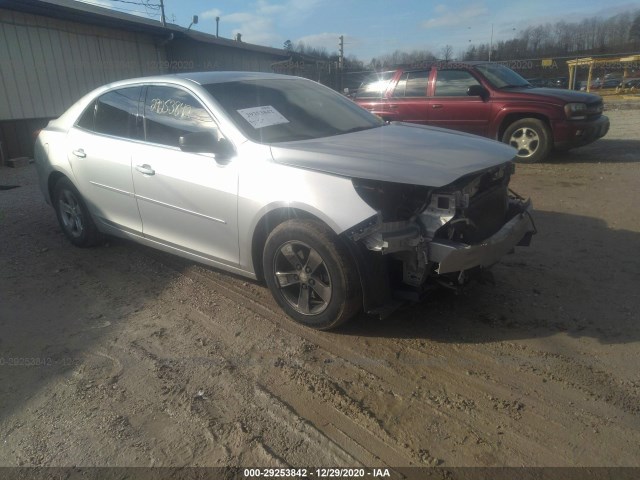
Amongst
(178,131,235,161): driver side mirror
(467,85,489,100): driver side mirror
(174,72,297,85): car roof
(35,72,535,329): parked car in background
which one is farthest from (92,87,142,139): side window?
(467,85,489,100): driver side mirror

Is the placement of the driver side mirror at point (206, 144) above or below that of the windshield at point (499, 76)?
below

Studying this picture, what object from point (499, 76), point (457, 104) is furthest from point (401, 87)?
point (499, 76)

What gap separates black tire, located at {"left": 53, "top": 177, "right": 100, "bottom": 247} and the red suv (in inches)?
249

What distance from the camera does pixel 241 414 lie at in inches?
97.4

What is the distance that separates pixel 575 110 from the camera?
796 cm

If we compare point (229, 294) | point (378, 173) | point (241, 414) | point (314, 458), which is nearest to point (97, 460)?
point (241, 414)

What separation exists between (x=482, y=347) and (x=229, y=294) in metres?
2.01

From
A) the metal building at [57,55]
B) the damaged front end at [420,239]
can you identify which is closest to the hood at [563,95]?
the damaged front end at [420,239]

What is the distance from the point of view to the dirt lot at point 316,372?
224 cm

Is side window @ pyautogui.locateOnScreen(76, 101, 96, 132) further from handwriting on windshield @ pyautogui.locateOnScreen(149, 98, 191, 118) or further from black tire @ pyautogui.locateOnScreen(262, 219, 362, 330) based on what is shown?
black tire @ pyautogui.locateOnScreen(262, 219, 362, 330)

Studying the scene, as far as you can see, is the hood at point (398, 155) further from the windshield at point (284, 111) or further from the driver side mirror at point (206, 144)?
the driver side mirror at point (206, 144)

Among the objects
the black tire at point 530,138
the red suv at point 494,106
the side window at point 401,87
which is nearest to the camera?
the red suv at point 494,106

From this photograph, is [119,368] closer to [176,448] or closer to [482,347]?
[176,448]

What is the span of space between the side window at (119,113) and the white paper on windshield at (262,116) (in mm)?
1151
